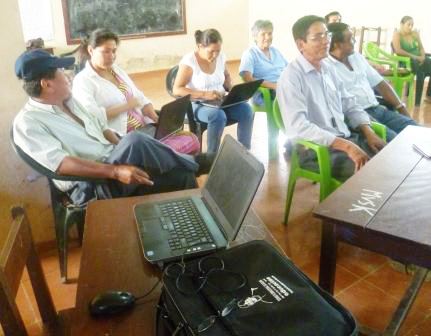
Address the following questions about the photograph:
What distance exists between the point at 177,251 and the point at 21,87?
57.3 inches

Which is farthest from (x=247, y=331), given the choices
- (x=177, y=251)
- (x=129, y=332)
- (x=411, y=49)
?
(x=411, y=49)

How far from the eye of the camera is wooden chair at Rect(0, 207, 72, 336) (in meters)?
0.97

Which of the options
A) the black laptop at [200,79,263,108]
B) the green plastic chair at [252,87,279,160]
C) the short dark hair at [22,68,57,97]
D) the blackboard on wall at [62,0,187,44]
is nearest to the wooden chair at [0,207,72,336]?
the short dark hair at [22,68,57,97]

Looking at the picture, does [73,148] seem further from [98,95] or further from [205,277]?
[205,277]

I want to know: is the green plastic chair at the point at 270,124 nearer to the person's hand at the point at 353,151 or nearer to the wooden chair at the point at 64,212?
the person's hand at the point at 353,151

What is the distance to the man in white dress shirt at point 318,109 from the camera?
219 cm

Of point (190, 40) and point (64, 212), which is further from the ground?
point (190, 40)

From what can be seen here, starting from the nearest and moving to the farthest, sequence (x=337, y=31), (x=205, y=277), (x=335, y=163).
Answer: (x=205, y=277), (x=335, y=163), (x=337, y=31)

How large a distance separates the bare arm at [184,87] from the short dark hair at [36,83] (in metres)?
1.47

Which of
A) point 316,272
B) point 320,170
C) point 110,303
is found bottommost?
point 316,272

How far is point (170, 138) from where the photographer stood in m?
2.41

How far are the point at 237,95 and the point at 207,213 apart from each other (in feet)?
6.24

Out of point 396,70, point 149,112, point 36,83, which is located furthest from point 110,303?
point 396,70

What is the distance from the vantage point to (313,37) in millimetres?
2330
